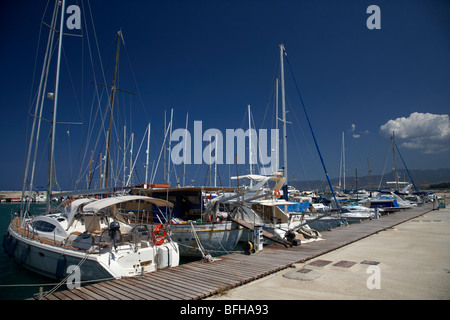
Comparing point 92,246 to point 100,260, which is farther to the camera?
point 92,246

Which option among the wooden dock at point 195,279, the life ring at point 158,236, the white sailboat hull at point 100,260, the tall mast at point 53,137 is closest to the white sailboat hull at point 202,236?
the life ring at point 158,236

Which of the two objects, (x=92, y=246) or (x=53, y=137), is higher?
(x=53, y=137)

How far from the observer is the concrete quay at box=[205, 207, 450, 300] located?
7551 mm

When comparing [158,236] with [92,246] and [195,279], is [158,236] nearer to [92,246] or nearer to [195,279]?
[92,246]

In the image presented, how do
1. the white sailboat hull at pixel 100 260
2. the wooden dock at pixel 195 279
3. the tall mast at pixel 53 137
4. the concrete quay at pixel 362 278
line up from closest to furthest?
1. the concrete quay at pixel 362 278
2. the wooden dock at pixel 195 279
3. the white sailboat hull at pixel 100 260
4. the tall mast at pixel 53 137

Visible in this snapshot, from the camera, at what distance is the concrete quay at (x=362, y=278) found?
7551mm

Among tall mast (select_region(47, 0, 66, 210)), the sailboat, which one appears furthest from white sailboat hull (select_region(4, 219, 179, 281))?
tall mast (select_region(47, 0, 66, 210))

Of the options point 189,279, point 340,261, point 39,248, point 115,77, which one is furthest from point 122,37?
point 340,261

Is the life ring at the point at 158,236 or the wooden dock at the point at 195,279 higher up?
Result: the life ring at the point at 158,236

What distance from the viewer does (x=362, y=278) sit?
8.95 meters

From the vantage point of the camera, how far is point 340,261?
→ 11.5m

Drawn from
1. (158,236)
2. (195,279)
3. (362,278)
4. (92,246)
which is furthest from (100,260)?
(362,278)

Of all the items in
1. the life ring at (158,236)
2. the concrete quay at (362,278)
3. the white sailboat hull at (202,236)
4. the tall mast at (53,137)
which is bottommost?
the white sailboat hull at (202,236)

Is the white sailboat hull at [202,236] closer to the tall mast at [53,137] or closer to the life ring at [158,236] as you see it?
the life ring at [158,236]
